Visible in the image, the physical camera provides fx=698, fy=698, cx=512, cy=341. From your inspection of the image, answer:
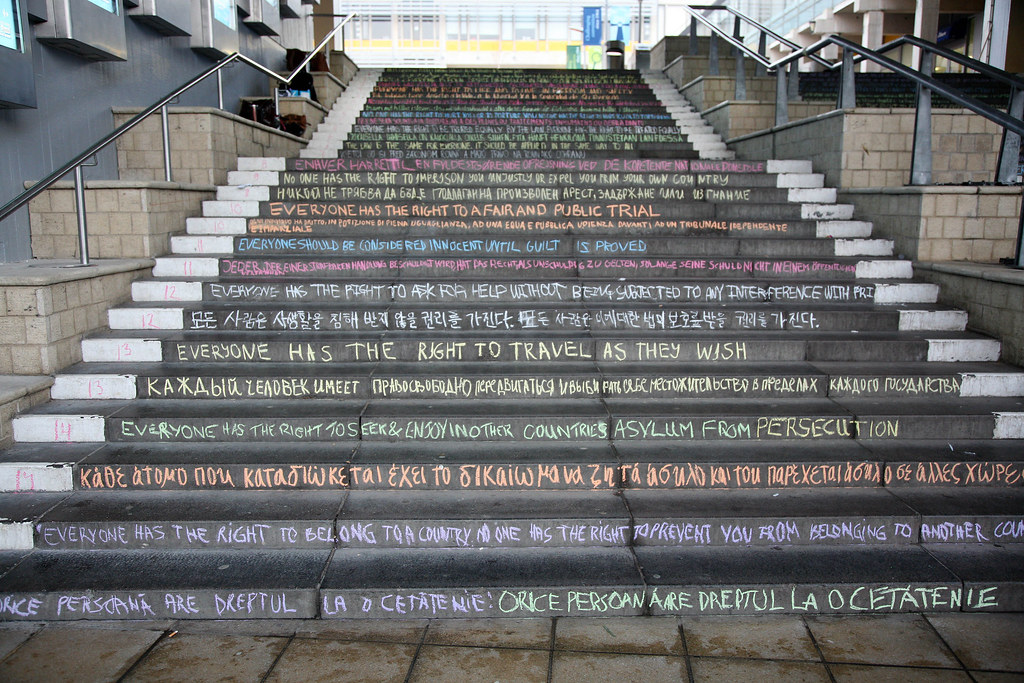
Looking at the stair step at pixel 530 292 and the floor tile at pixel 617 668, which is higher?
the stair step at pixel 530 292

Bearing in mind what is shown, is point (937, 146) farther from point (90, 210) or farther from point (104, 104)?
point (104, 104)

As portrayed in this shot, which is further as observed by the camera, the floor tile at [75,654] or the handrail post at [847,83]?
the handrail post at [847,83]

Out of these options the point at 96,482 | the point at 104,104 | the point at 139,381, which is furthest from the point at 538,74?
the point at 96,482

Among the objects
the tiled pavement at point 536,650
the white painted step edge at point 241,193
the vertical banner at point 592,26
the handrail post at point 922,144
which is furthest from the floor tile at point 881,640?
the vertical banner at point 592,26

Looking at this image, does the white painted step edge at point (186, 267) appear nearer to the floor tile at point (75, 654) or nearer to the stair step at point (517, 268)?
the stair step at point (517, 268)

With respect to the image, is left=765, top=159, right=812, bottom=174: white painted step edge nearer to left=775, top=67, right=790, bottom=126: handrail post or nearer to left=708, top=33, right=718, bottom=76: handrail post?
left=775, top=67, right=790, bottom=126: handrail post

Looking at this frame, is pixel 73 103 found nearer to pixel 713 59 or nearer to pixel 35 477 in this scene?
pixel 35 477

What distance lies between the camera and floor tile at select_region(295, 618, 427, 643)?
289 centimetres

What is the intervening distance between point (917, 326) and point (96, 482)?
5286mm

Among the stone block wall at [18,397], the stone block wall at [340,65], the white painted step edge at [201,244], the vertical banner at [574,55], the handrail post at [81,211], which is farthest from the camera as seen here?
the vertical banner at [574,55]

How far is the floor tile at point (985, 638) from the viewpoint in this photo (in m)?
2.70

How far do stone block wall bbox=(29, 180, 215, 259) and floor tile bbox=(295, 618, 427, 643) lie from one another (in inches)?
150

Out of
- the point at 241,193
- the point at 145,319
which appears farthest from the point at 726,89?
the point at 145,319

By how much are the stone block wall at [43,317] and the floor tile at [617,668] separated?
141 inches
